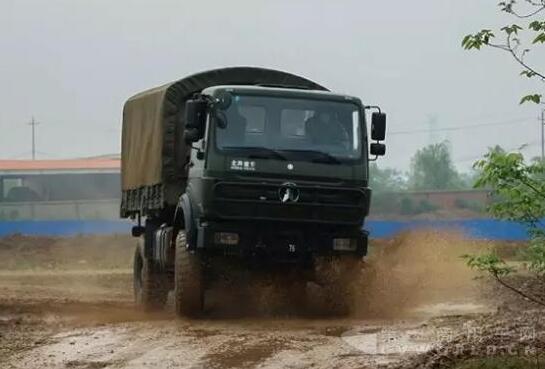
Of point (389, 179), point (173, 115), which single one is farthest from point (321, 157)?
point (389, 179)

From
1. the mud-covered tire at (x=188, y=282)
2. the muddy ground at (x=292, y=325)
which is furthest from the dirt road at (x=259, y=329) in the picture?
the mud-covered tire at (x=188, y=282)

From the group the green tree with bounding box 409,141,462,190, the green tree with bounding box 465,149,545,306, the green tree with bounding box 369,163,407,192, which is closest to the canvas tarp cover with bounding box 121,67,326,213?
Result: the green tree with bounding box 465,149,545,306

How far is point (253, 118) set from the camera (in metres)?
12.6

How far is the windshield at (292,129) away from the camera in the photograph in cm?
1244

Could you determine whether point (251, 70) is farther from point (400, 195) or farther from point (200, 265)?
point (400, 195)

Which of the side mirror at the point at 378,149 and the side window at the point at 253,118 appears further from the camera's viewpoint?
the side mirror at the point at 378,149

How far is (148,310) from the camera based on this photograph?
50.8 ft

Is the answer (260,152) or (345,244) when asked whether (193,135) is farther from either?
(345,244)

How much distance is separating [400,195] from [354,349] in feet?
144

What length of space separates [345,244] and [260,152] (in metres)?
1.58

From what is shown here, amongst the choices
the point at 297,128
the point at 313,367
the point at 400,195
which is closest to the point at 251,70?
the point at 297,128

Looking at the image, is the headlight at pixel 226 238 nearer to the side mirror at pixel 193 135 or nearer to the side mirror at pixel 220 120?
the side mirror at pixel 193 135

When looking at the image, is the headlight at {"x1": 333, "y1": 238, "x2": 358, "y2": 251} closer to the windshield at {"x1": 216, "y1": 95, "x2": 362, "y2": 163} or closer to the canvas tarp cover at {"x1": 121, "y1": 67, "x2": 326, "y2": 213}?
the windshield at {"x1": 216, "y1": 95, "x2": 362, "y2": 163}

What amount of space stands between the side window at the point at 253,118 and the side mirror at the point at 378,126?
145cm
